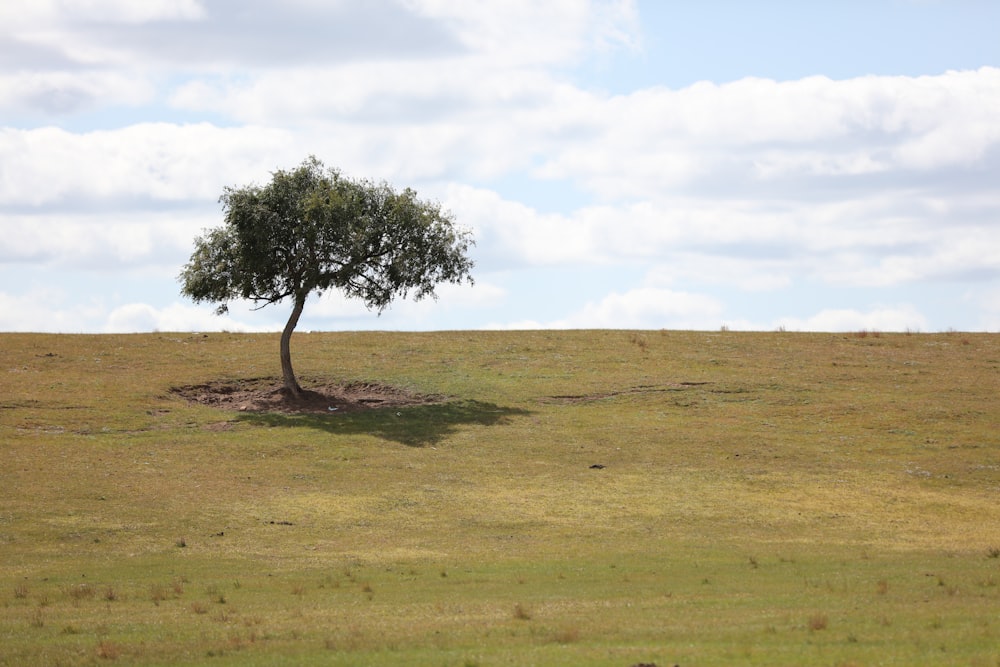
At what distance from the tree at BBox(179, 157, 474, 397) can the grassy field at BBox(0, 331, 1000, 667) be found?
5.06 metres

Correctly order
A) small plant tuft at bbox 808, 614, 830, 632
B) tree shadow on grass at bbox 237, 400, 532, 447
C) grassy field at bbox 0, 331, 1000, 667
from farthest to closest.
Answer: tree shadow on grass at bbox 237, 400, 532, 447
grassy field at bbox 0, 331, 1000, 667
small plant tuft at bbox 808, 614, 830, 632

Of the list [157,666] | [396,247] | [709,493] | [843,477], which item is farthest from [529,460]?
[157,666]

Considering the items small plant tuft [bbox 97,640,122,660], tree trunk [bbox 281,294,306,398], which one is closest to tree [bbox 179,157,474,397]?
tree trunk [bbox 281,294,306,398]

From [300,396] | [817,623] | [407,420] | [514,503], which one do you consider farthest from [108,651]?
[300,396]

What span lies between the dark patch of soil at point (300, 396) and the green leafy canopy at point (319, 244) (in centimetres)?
433

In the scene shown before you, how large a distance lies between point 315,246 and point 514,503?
75.1 ft

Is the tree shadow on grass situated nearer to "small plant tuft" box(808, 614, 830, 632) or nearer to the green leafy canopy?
the green leafy canopy

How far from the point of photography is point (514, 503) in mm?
38625

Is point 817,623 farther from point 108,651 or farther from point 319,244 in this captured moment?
point 319,244

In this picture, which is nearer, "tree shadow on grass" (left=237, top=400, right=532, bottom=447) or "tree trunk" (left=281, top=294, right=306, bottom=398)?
"tree shadow on grass" (left=237, top=400, right=532, bottom=447)

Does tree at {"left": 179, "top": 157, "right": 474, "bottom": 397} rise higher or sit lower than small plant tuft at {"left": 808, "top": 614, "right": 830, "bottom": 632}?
higher

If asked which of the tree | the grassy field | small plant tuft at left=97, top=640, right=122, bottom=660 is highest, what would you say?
the tree

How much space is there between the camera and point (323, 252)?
187 ft

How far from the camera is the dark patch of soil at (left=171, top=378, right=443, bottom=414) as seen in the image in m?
55.0
